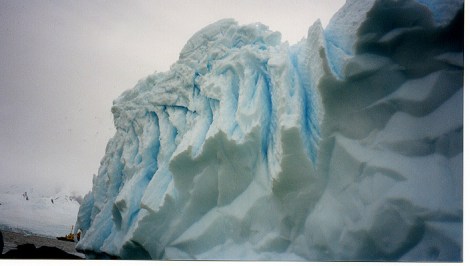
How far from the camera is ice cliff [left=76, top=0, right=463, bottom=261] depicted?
11.6 feet

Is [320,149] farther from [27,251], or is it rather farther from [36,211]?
[36,211]

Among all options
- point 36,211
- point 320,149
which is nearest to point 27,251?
point 36,211

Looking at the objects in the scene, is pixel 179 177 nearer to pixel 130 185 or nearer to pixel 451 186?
pixel 130 185

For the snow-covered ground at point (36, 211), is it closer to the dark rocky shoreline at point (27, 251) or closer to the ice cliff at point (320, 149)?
the dark rocky shoreline at point (27, 251)

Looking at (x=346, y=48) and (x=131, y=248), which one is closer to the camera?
(x=346, y=48)

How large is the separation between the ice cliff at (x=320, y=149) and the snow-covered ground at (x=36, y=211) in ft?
7.88

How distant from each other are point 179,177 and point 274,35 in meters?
2.21

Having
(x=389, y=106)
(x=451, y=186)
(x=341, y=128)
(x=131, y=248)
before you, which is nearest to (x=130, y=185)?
(x=131, y=248)

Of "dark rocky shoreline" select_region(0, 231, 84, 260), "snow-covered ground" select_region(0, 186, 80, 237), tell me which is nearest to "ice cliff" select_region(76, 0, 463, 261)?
"dark rocky shoreline" select_region(0, 231, 84, 260)

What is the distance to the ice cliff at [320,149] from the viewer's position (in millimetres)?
3541

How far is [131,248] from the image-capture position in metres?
5.26

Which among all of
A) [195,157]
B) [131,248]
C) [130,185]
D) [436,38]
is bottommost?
[131,248]

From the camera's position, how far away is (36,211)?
8.34 metres

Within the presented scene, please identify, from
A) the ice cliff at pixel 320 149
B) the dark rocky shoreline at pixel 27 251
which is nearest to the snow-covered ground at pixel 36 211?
the dark rocky shoreline at pixel 27 251
